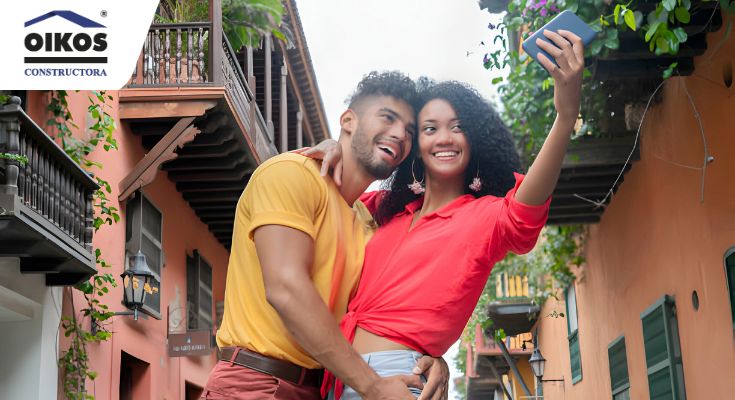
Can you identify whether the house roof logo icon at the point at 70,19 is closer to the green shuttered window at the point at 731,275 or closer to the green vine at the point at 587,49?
the green vine at the point at 587,49

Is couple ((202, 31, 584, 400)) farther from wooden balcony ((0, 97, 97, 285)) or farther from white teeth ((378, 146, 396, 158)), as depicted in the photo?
wooden balcony ((0, 97, 97, 285))

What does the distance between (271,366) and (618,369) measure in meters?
9.20

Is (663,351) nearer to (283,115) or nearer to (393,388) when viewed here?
(393,388)

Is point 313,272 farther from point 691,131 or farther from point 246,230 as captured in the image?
point 691,131

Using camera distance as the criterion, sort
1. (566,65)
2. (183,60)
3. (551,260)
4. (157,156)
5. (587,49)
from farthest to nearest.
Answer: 1. (551,260)
2. (183,60)
3. (157,156)
4. (587,49)
5. (566,65)

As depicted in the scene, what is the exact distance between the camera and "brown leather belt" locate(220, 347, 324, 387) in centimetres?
301

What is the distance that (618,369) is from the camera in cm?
1153

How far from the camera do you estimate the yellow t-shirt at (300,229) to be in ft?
9.52

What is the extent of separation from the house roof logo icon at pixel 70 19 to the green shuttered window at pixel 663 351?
17.8 feet

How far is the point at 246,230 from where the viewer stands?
307 centimetres

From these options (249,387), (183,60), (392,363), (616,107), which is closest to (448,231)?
(392,363)

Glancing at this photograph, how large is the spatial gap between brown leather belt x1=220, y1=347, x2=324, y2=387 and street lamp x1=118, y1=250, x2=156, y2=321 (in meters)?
7.45

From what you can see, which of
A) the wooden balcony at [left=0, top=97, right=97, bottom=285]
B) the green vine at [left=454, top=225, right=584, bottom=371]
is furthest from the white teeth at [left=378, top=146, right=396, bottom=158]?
the green vine at [left=454, top=225, right=584, bottom=371]

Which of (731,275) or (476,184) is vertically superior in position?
(731,275)
